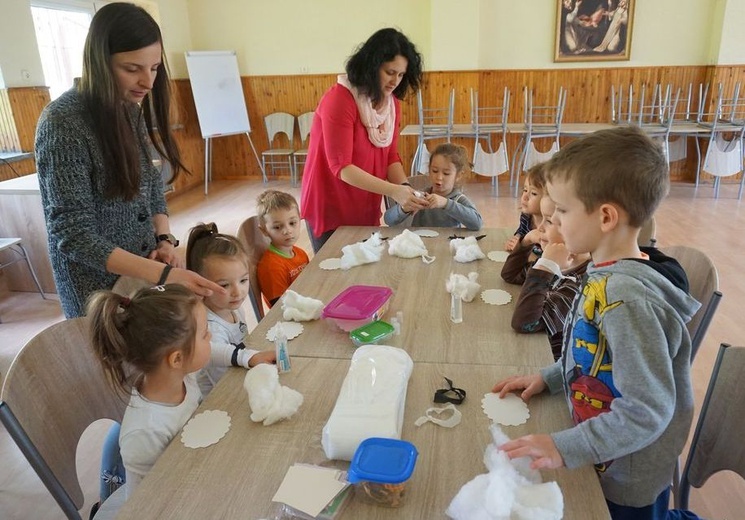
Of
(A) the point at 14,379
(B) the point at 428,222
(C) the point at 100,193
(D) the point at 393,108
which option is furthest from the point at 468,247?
(A) the point at 14,379

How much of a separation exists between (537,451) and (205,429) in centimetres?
60

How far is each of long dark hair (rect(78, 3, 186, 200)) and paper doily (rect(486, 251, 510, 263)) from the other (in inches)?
45.1

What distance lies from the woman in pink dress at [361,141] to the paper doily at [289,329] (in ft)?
2.64

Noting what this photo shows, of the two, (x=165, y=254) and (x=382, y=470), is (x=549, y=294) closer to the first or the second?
(x=382, y=470)

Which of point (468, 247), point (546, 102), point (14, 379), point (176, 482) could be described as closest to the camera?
point (176, 482)

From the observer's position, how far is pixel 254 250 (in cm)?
207

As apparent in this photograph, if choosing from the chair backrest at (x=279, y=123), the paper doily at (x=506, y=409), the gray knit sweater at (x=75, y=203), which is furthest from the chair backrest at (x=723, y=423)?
the chair backrest at (x=279, y=123)

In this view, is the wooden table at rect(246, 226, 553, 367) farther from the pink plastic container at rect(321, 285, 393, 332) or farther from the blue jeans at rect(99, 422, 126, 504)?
the blue jeans at rect(99, 422, 126, 504)

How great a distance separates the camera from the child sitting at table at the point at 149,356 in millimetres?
1042

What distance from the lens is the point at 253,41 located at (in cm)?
664

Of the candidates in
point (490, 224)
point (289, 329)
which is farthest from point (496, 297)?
point (490, 224)

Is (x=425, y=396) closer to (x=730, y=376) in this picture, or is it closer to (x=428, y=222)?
(x=730, y=376)

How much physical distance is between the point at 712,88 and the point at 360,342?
19.9 ft

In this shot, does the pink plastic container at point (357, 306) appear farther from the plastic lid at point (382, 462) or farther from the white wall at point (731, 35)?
the white wall at point (731, 35)
